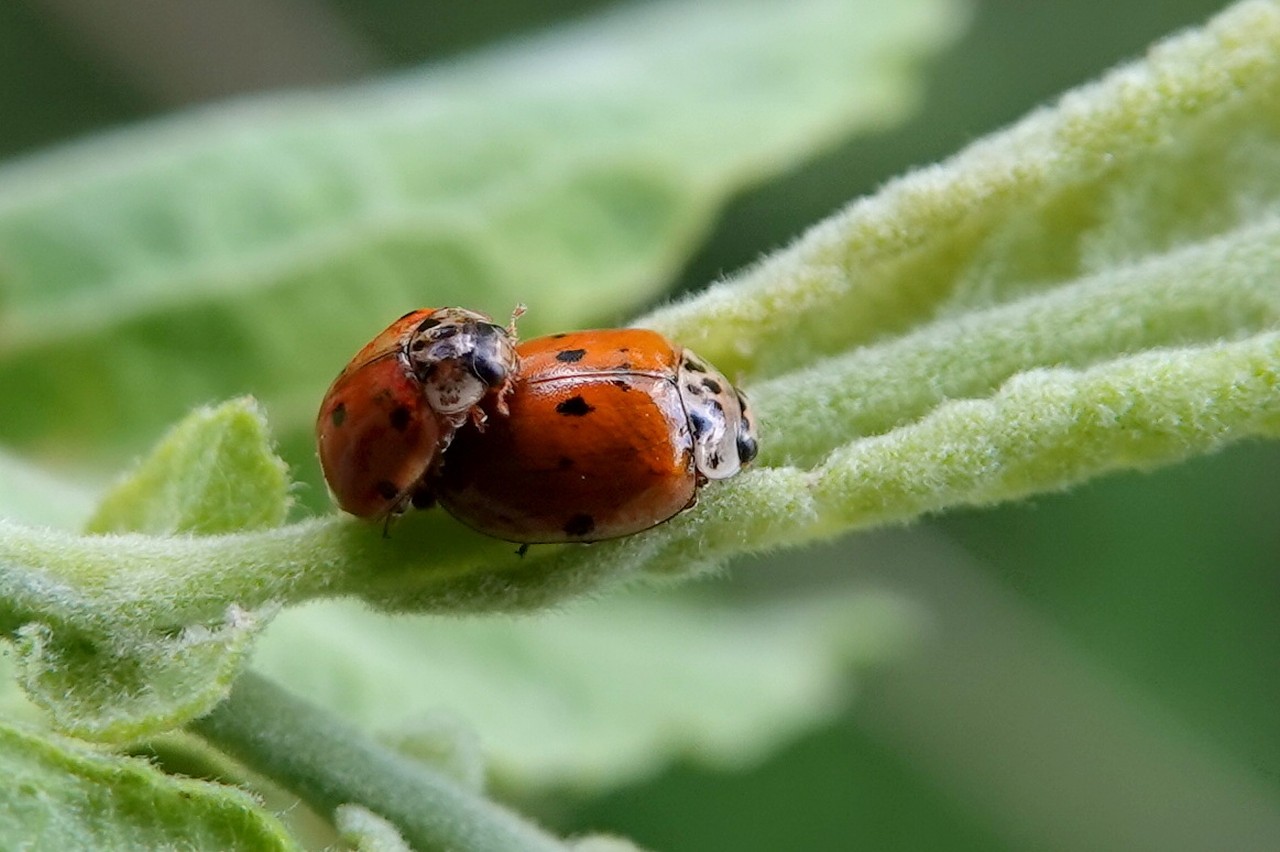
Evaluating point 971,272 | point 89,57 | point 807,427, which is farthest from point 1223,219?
point 89,57

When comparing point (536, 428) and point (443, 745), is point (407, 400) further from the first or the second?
point (443, 745)

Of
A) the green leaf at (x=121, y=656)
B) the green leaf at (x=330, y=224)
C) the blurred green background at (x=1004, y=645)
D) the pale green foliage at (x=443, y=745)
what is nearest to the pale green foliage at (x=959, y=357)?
the green leaf at (x=121, y=656)

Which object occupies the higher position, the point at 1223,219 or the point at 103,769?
the point at 1223,219

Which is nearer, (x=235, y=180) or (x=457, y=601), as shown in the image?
(x=457, y=601)

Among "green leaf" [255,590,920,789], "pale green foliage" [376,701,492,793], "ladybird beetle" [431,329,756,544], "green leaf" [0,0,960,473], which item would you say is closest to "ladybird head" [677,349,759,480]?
"ladybird beetle" [431,329,756,544]

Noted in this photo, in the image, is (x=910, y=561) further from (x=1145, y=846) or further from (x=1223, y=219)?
(x=1223, y=219)

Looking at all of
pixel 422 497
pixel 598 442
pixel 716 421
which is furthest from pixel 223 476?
pixel 716 421

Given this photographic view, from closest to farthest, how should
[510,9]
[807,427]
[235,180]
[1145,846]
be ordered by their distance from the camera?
[807,427] < [235,180] < [1145,846] < [510,9]
